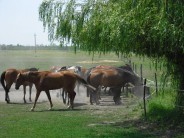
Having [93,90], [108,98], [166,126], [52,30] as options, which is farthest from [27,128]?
[108,98]

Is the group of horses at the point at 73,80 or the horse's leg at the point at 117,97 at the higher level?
the group of horses at the point at 73,80

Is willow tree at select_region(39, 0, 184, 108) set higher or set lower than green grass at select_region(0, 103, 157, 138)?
higher

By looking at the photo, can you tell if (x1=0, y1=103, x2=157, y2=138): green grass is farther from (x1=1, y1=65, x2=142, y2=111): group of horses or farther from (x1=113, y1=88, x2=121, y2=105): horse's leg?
(x1=113, y1=88, x2=121, y2=105): horse's leg

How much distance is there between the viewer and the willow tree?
9.39 metres

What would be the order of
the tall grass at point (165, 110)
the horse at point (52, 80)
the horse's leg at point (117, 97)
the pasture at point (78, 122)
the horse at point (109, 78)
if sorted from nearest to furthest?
the pasture at point (78, 122) → the tall grass at point (165, 110) → the horse at point (52, 80) → the horse's leg at point (117, 97) → the horse at point (109, 78)

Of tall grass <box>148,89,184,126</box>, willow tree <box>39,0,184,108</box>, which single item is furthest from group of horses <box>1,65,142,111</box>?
willow tree <box>39,0,184,108</box>

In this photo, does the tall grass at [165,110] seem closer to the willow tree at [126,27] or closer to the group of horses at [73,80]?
the willow tree at [126,27]

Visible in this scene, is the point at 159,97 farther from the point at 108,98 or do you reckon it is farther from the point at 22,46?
the point at 22,46

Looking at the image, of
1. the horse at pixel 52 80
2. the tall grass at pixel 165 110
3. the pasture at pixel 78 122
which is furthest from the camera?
the horse at pixel 52 80

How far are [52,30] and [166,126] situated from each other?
13.2ft

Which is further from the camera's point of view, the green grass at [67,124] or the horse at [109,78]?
the horse at [109,78]

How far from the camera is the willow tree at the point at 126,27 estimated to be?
9391mm

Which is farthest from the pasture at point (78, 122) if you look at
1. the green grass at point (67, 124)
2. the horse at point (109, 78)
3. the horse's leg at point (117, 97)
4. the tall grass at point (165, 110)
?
the horse at point (109, 78)

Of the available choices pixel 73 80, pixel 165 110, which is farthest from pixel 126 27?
pixel 73 80
